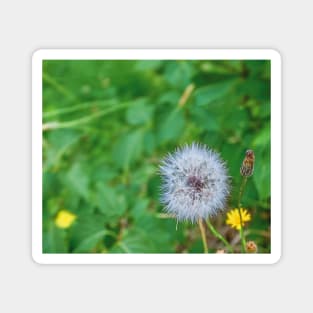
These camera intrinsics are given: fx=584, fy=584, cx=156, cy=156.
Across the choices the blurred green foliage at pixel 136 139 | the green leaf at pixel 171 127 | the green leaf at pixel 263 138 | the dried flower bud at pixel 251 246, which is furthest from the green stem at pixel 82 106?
the dried flower bud at pixel 251 246

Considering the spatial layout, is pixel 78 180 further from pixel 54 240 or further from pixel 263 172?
pixel 263 172

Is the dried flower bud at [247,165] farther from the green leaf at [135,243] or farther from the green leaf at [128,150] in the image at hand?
the green leaf at [128,150]

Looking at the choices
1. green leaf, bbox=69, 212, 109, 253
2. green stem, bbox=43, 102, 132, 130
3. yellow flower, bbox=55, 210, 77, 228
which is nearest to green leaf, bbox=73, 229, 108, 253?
green leaf, bbox=69, 212, 109, 253

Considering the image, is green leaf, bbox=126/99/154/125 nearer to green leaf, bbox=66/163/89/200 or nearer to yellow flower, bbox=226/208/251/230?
green leaf, bbox=66/163/89/200
